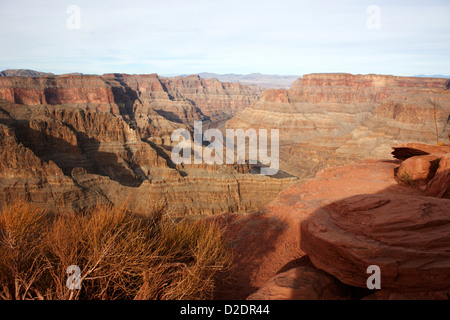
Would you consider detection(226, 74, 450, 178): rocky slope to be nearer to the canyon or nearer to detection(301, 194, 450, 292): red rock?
the canyon

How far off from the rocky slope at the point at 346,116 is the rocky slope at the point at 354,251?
55.2 metres

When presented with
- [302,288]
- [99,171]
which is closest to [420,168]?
[302,288]

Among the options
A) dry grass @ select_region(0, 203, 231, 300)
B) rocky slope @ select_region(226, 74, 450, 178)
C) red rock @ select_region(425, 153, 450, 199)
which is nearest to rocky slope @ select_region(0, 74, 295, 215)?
dry grass @ select_region(0, 203, 231, 300)

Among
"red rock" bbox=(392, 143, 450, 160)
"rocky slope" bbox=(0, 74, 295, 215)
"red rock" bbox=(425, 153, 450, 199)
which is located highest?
"red rock" bbox=(392, 143, 450, 160)

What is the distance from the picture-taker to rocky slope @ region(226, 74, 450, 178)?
67625 mm

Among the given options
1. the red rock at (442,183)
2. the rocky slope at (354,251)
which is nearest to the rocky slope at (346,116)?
the red rock at (442,183)

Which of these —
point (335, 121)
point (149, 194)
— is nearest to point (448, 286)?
point (149, 194)

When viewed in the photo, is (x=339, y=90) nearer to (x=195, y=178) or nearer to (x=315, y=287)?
(x=195, y=178)

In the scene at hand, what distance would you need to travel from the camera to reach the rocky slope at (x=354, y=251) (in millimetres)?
4779

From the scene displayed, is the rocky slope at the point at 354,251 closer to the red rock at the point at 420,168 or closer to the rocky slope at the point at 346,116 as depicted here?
the red rock at the point at 420,168

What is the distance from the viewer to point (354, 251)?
539cm

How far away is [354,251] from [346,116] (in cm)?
10859

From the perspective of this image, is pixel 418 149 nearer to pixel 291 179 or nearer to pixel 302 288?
pixel 302 288

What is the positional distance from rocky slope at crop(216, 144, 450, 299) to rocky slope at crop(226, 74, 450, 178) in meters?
55.2
